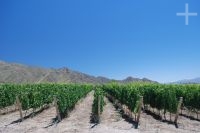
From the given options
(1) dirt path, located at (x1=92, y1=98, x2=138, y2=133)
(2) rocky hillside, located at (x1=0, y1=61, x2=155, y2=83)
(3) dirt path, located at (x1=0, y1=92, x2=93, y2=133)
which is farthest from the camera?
(2) rocky hillside, located at (x1=0, y1=61, x2=155, y2=83)

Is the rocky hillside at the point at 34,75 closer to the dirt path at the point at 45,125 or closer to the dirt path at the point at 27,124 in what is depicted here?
the dirt path at the point at 27,124

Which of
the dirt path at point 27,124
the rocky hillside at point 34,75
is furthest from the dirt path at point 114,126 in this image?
the rocky hillside at point 34,75

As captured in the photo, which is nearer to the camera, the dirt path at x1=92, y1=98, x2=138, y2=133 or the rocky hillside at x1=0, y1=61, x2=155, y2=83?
the dirt path at x1=92, y1=98, x2=138, y2=133

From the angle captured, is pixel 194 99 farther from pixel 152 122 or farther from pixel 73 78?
pixel 73 78

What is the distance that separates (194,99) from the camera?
2303 cm

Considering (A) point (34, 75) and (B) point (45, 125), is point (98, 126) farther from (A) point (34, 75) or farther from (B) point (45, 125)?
(A) point (34, 75)

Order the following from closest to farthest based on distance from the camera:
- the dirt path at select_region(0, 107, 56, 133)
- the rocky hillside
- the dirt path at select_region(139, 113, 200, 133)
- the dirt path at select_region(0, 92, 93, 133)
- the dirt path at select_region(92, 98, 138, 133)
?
the dirt path at select_region(92, 98, 138, 133), the dirt path at select_region(139, 113, 200, 133), the dirt path at select_region(0, 92, 93, 133), the dirt path at select_region(0, 107, 56, 133), the rocky hillside

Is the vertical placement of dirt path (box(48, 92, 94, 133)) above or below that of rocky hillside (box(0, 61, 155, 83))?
below

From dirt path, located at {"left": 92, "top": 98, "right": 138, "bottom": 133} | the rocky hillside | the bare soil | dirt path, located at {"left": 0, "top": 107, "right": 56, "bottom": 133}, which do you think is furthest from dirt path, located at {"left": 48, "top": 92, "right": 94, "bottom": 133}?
the rocky hillside

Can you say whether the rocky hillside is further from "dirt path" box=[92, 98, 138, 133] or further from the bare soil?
"dirt path" box=[92, 98, 138, 133]

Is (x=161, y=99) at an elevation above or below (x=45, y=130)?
above

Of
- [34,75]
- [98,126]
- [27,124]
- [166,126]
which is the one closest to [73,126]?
[98,126]

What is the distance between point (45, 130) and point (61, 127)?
3.06 feet

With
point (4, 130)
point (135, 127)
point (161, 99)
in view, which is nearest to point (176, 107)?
point (161, 99)
